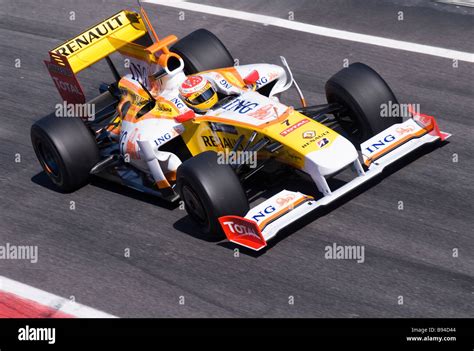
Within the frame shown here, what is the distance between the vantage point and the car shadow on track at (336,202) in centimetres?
1220

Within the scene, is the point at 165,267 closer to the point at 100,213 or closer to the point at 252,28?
the point at 100,213

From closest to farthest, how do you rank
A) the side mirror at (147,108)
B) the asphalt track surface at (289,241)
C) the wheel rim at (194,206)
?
1. the asphalt track surface at (289,241)
2. the wheel rim at (194,206)
3. the side mirror at (147,108)

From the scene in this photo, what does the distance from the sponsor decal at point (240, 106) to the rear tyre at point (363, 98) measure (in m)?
1.33

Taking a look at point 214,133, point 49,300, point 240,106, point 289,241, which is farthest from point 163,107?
point 49,300

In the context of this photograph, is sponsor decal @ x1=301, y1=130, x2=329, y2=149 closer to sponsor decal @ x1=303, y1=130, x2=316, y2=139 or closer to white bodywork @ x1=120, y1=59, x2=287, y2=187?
sponsor decal @ x1=303, y1=130, x2=316, y2=139

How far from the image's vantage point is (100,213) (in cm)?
1343

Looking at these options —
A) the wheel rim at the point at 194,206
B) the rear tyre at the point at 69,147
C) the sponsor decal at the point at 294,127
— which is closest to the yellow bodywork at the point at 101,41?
the rear tyre at the point at 69,147

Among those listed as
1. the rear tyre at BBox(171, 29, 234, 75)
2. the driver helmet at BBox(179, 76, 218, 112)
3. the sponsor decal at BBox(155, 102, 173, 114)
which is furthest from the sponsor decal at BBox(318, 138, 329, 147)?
the rear tyre at BBox(171, 29, 234, 75)

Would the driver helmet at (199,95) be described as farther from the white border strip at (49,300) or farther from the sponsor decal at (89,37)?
the white border strip at (49,300)

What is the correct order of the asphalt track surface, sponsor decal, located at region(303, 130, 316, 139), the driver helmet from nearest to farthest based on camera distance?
the asphalt track surface
sponsor decal, located at region(303, 130, 316, 139)
the driver helmet

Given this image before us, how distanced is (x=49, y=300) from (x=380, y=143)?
14.8ft

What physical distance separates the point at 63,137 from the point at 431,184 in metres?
4.85

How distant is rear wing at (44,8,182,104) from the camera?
13977 mm

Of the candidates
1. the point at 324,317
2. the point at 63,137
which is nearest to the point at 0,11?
the point at 63,137
